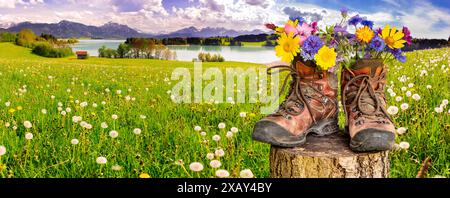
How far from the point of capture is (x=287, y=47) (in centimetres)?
330

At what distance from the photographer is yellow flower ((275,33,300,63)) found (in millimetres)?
3260

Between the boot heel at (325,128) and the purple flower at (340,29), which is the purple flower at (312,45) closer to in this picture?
the purple flower at (340,29)

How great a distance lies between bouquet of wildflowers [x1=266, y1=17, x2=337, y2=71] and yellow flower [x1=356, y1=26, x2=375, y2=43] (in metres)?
0.20

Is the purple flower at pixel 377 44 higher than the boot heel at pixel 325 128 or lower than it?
higher

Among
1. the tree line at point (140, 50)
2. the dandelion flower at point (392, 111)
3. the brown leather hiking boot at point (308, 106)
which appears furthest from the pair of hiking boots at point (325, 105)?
the tree line at point (140, 50)

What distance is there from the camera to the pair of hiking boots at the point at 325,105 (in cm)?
322

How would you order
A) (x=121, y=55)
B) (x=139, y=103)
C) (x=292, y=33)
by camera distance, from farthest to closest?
(x=121, y=55), (x=139, y=103), (x=292, y=33)

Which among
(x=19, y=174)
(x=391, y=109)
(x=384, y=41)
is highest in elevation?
(x=384, y=41)

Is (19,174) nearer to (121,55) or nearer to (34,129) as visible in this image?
(34,129)

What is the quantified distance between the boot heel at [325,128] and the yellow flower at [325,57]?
1.49 feet

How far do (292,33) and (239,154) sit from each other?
126 centimetres

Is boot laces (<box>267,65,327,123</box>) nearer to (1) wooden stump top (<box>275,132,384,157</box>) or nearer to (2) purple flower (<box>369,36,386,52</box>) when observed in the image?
(1) wooden stump top (<box>275,132,384,157</box>)
